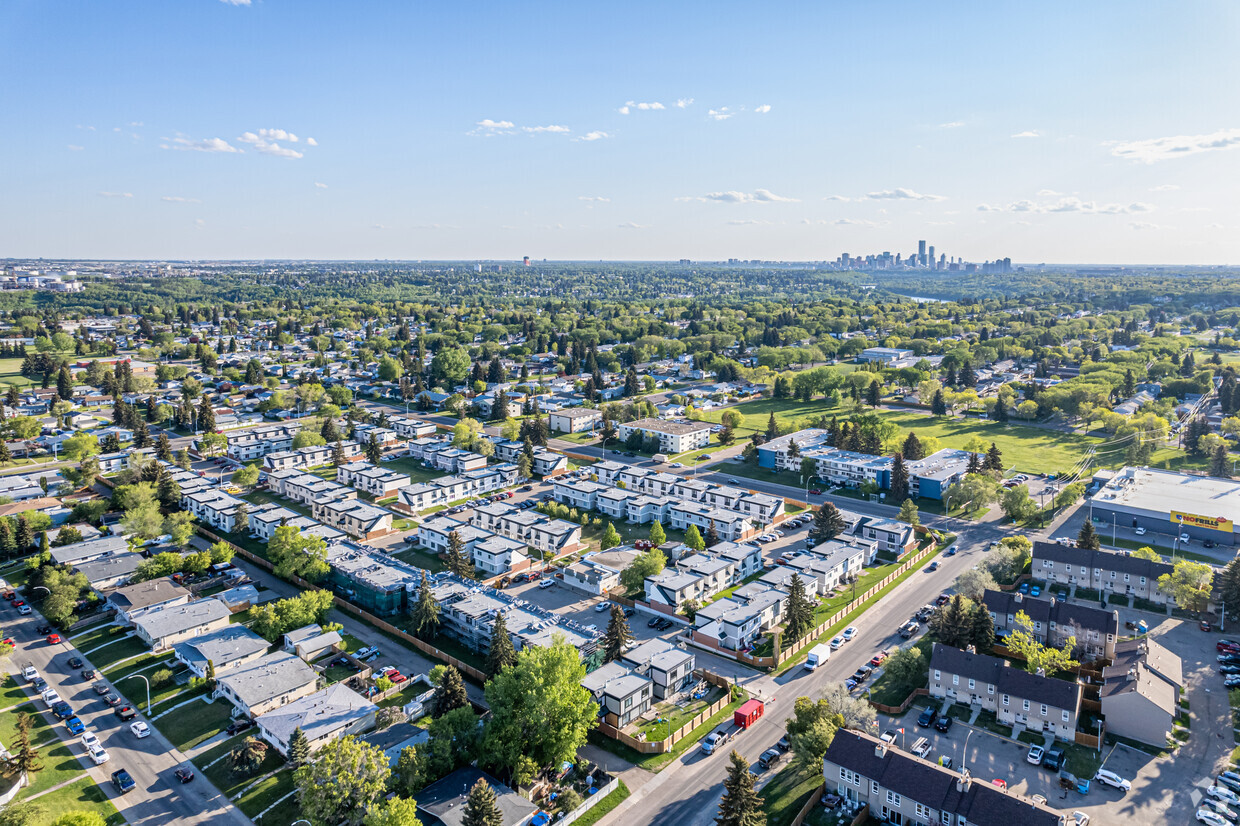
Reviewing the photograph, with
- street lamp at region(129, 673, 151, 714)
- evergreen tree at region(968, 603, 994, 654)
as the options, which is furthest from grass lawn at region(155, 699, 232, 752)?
evergreen tree at region(968, 603, 994, 654)

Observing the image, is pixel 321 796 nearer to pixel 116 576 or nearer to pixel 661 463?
pixel 116 576

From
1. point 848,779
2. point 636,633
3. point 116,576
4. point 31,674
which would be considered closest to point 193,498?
point 116,576

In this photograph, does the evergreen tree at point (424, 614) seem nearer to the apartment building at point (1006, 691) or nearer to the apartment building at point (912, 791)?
the apartment building at point (912, 791)

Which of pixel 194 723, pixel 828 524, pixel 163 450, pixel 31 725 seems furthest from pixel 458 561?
pixel 163 450

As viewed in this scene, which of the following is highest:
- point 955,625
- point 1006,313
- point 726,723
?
point 1006,313

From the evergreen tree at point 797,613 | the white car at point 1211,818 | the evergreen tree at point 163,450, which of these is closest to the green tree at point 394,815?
the evergreen tree at point 797,613

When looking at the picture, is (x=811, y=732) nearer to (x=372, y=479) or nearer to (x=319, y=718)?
(x=319, y=718)
